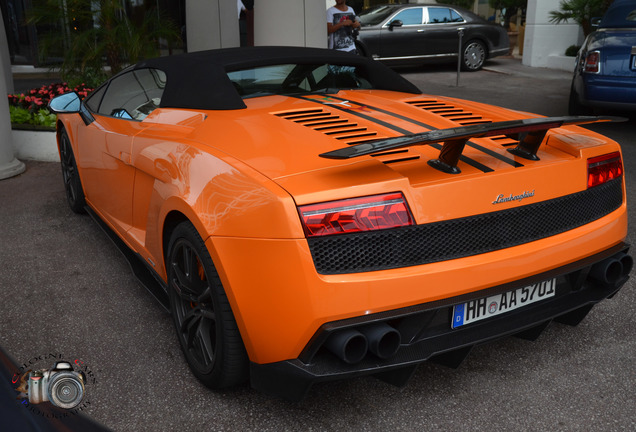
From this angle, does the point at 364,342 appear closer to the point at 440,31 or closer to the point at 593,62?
the point at 593,62

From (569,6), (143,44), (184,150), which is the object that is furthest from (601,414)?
(569,6)

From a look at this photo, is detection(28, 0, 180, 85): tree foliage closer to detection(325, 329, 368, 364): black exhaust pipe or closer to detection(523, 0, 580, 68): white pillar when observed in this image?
detection(325, 329, 368, 364): black exhaust pipe

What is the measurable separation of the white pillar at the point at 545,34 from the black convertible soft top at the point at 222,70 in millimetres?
13214

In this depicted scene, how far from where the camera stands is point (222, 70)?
10.3 ft

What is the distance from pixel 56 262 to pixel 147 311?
1.08m

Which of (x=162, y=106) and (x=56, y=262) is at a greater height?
(x=162, y=106)

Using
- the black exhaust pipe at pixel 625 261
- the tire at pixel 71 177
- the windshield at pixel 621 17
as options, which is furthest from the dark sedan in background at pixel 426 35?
the black exhaust pipe at pixel 625 261

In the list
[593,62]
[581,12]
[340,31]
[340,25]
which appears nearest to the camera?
[593,62]

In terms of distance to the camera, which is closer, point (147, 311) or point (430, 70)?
point (147, 311)

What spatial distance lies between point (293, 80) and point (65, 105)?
1.65 meters

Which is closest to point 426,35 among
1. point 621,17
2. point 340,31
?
point 340,31

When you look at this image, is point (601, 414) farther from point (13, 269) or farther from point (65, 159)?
point (65, 159)

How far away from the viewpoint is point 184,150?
8.48 ft

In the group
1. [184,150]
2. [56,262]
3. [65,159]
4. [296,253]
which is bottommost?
[56,262]
